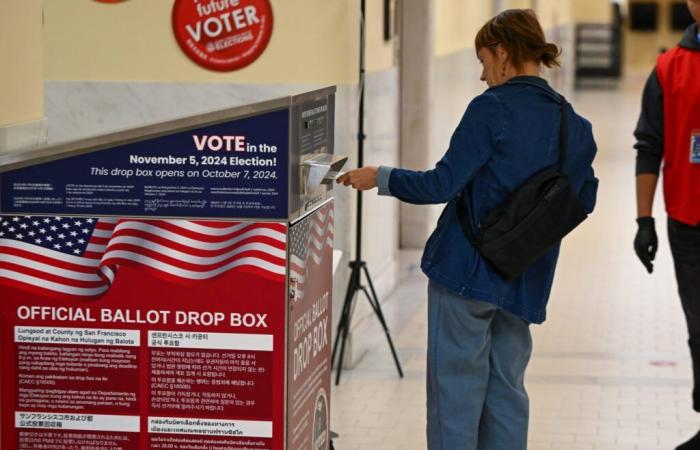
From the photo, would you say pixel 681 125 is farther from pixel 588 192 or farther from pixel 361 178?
pixel 361 178

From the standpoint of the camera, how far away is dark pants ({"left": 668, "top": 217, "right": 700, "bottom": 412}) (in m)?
4.47

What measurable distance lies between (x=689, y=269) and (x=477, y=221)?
49.0 inches

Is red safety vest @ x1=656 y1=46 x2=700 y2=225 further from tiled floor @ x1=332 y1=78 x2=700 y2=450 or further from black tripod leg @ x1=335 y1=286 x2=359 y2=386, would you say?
black tripod leg @ x1=335 y1=286 x2=359 y2=386

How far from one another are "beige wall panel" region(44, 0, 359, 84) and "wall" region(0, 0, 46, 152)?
93.2 inches

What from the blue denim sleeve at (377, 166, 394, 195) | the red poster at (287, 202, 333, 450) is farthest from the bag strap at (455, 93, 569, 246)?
the red poster at (287, 202, 333, 450)

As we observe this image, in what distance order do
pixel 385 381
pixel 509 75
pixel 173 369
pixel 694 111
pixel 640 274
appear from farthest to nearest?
pixel 640 274 → pixel 385 381 → pixel 694 111 → pixel 509 75 → pixel 173 369

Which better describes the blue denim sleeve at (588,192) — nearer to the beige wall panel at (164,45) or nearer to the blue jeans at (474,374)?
the blue jeans at (474,374)

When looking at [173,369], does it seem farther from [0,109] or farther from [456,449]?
[456,449]

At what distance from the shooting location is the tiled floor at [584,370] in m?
5.15

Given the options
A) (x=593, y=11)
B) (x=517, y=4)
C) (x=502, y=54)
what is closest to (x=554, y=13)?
(x=517, y=4)

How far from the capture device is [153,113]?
6051 mm

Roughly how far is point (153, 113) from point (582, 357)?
241 centimetres

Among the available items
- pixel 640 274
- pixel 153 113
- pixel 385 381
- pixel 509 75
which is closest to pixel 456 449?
pixel 509 75

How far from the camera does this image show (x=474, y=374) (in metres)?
3.64
